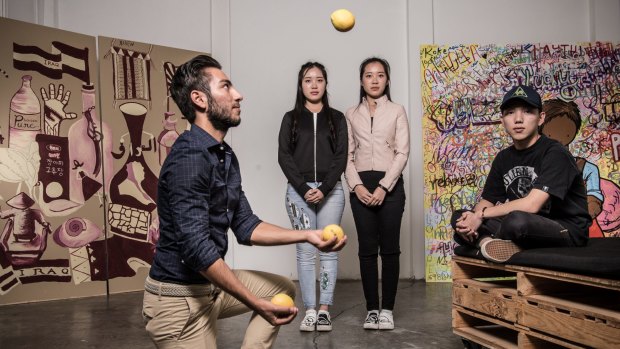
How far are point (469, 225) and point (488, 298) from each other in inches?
17.1

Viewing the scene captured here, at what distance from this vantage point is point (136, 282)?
5.96 metres

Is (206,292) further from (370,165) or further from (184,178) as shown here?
(370,165)

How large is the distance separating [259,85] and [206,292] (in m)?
4.71

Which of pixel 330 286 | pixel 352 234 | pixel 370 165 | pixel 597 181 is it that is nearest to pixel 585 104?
pixel 597 181

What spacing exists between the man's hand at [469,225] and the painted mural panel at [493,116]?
301 cm

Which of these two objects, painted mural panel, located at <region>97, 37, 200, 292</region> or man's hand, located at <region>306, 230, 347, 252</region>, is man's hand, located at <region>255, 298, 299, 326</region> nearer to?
man's hand, located at <region>306, 230, 347, 252</region>

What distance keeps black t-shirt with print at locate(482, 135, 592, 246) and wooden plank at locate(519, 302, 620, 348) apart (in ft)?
1.86

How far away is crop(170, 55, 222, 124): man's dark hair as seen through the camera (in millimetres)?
2357

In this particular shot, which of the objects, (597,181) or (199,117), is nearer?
(199,117)

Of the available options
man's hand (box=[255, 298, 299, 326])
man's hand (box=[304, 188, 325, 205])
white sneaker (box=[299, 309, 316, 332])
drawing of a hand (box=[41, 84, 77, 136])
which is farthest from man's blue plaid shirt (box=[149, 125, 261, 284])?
drawing of a hand (box=[41, 84, 77, 136])

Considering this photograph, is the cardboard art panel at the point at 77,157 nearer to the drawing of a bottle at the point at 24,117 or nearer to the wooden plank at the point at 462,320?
the drawing of a bottle at the point at 24,117

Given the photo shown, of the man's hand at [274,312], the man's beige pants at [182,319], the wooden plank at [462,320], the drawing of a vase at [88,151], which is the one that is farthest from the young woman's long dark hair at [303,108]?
the drawing of a vase at [88,151]

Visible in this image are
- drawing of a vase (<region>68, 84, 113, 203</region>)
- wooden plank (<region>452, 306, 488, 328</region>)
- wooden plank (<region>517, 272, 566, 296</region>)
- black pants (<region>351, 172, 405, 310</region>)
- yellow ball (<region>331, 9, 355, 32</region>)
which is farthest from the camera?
drawing of a vase (<region>68, 84, 113, 203</region>)

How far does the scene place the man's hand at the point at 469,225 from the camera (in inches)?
129
